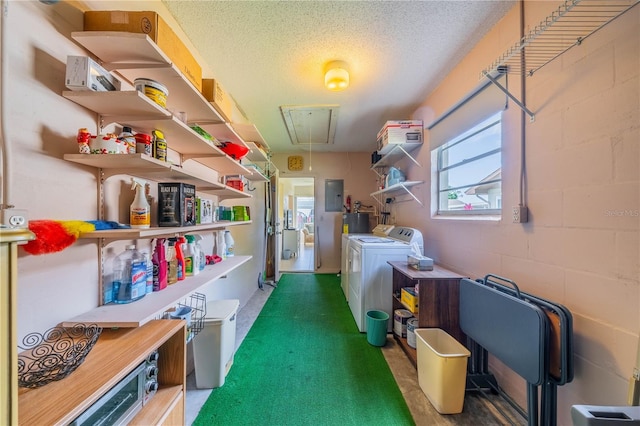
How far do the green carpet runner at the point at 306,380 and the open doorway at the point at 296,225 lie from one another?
2.44 m

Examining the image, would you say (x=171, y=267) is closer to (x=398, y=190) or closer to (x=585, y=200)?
(x=585, y=200)

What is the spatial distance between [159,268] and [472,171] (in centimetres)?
237

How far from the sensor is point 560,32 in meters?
1.18

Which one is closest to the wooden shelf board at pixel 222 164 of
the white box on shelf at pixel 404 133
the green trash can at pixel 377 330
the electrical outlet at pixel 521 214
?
the white box on shelf at pixel 404 133

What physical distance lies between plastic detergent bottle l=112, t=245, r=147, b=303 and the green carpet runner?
887 mm

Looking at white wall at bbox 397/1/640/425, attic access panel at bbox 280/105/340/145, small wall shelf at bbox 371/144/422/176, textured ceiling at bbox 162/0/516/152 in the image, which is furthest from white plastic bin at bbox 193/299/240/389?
small wall shelf at bbox 371/144/422/176

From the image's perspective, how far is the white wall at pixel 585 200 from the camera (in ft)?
3.07

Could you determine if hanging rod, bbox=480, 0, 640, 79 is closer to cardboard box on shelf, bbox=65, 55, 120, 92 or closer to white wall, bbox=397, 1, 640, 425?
white wall, bbox=397, 1, 640, 425

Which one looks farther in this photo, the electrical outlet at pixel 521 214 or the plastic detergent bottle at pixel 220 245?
the plastic detergent bottle at pixel 220 245

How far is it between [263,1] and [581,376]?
2584mm

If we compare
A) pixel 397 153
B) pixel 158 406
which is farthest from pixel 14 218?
pixel 397 153

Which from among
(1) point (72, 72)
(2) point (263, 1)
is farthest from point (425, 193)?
(1) point (72, 72)

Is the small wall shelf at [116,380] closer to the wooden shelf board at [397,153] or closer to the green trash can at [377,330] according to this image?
the green trash can at [377,330]

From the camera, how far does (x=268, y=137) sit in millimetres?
3855
